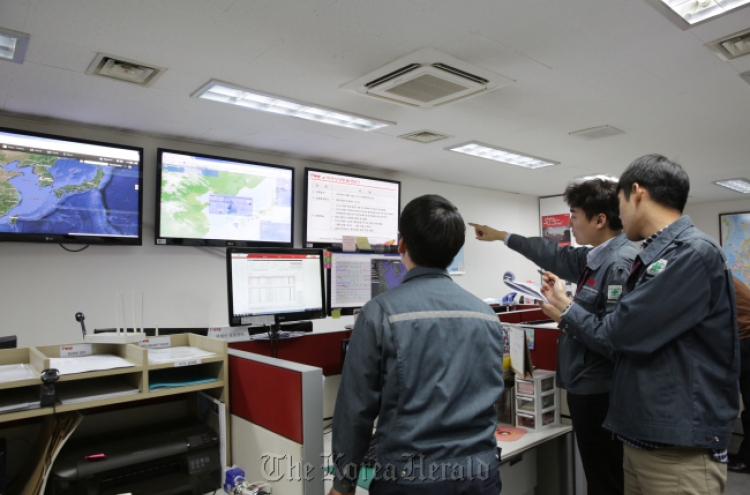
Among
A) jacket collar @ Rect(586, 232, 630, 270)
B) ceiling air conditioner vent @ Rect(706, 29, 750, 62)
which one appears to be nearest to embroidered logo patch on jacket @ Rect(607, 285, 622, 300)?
jacket collar @ Rect(586, 232, 630, 270)

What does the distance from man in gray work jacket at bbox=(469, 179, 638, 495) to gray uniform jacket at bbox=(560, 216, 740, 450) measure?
229 millimetres

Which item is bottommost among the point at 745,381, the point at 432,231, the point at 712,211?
the point at 745,381

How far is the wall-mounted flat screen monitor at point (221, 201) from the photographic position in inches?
146

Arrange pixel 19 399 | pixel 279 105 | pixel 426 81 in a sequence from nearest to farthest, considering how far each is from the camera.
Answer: pixel 19 399
pixel 426 81
pixel 279 105

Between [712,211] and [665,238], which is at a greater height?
[712,211]

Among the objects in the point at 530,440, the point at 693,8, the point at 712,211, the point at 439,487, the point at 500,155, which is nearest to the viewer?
the point at 439,487

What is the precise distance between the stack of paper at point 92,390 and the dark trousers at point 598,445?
57.7 inches

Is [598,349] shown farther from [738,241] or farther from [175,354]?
[738,241]

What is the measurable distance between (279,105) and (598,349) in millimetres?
2315

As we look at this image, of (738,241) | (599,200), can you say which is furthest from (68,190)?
(738,241)

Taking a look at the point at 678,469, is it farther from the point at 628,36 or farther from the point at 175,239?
the point at 175,239

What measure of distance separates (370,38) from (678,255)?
1.53 m

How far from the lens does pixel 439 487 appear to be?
1.17m

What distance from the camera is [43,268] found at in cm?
339
